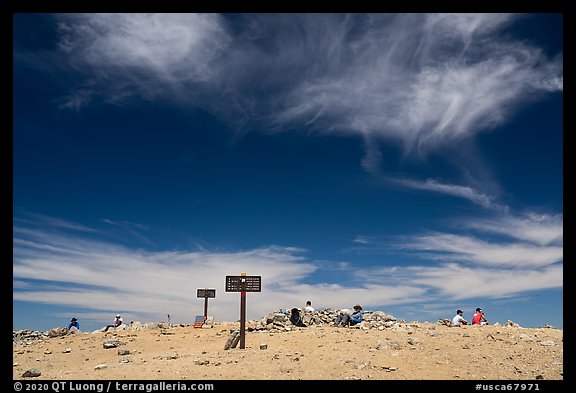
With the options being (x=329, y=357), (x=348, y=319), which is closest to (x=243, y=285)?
(x=329, y=357)

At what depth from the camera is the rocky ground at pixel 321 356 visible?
564 inches

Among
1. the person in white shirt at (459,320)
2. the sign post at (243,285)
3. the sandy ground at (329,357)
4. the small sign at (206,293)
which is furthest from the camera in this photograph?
the small sign at (206,293)

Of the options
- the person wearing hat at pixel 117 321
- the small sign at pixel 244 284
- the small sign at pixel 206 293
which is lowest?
the person wearing hat at pixel 117 321

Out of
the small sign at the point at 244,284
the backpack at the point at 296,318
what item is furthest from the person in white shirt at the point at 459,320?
the small sign at the point at 244,284

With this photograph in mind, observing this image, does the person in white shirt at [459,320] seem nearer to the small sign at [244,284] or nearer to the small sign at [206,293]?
the small sign at [244,284]

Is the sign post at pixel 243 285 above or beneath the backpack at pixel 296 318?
above

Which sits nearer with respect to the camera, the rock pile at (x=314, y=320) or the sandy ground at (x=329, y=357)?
the sandy ground at (x=329, y=357)

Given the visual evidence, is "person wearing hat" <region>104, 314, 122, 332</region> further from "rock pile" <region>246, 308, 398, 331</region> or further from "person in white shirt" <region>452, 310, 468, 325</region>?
"person in white shirt" <region>452, 310, 468, 325</region>

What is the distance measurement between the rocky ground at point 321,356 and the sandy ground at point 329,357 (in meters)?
0.03

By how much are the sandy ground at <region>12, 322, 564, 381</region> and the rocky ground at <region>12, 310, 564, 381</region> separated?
1.4 inches

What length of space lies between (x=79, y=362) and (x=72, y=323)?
1128 centimetres
